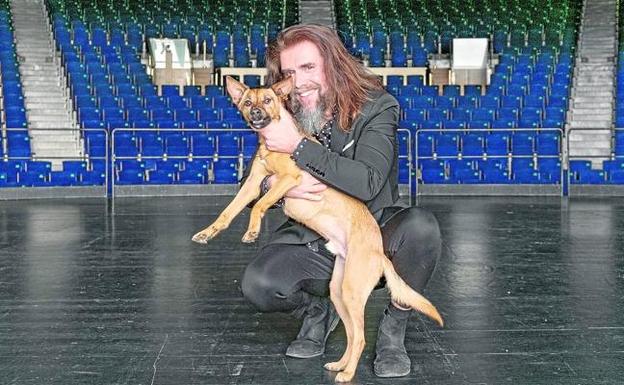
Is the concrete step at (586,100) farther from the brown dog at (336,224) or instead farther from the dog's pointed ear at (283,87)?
the dog's pointed ear at (283,87)

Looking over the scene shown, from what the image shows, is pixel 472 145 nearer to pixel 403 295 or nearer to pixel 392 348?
pixel 392 348

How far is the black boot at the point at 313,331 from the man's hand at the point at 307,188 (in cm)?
60

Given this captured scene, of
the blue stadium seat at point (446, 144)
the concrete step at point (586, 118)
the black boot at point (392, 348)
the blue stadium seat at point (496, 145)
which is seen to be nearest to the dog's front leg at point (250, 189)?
the black boot at point (392, 348)

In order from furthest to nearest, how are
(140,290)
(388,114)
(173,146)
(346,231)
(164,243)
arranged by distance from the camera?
(173,146) < (164,243) < (140,290) < (388,114) < (346,231)

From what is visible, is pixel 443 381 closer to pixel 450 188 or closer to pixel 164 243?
pixel 164 243

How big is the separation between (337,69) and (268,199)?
644 millimetres

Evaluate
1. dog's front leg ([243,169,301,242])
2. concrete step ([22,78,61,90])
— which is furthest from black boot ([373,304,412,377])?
concrete step ([22,78,61,90])

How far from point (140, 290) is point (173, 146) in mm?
9051

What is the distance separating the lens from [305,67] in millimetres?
3402

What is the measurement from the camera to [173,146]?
46.5 feet

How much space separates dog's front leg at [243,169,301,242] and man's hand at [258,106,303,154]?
0.33ft

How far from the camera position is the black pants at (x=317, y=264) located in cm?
351

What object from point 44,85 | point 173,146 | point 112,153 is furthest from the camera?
point 44,85

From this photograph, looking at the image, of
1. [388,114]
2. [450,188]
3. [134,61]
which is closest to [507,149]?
[450,188]
